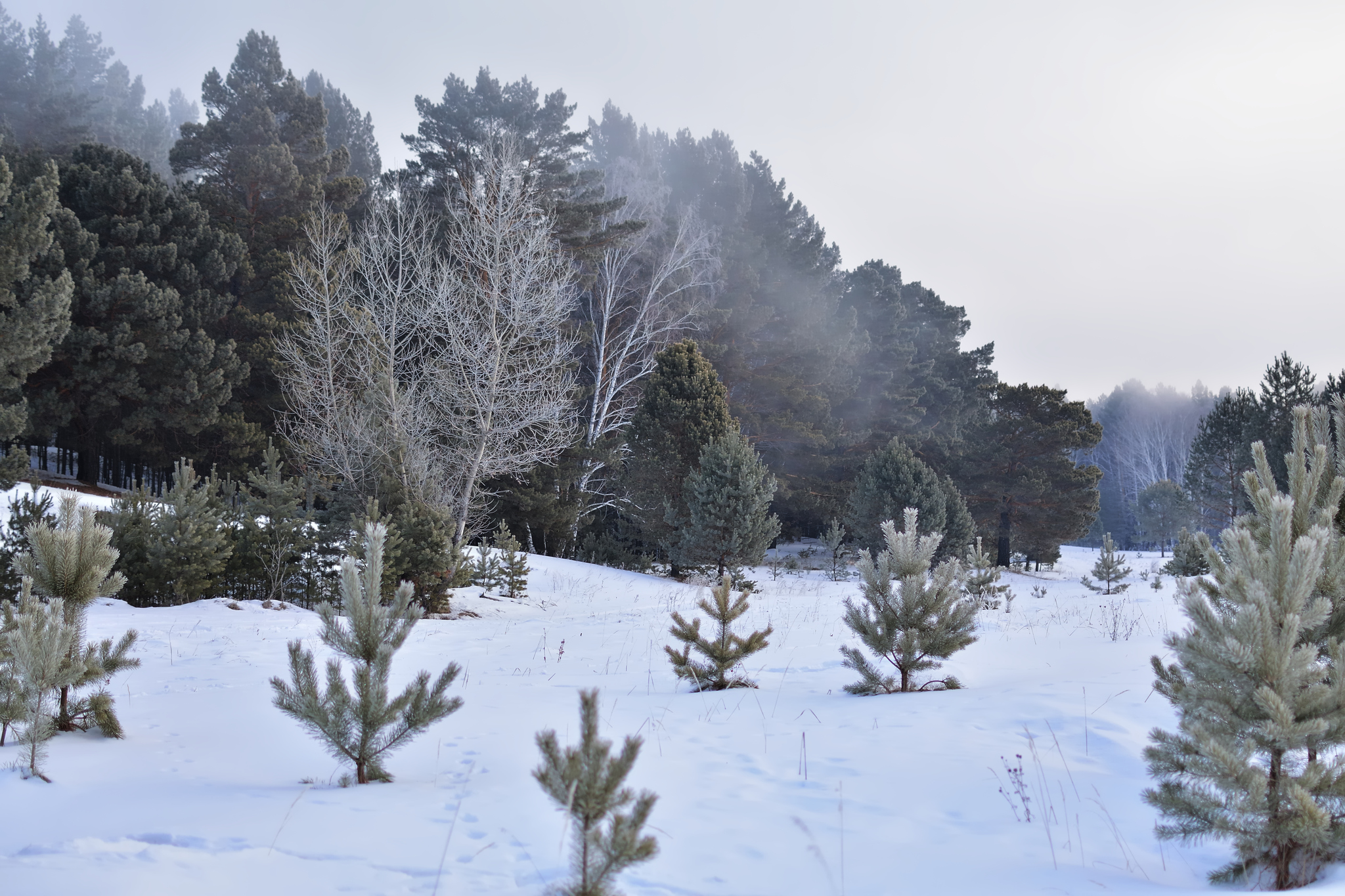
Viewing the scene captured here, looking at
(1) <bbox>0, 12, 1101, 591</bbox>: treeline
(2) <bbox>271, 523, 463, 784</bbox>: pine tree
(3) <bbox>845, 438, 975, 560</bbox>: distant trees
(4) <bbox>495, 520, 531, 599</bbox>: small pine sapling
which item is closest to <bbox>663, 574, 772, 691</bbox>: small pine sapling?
(2) <bbox>271, 523, 463, 784</bbox>: pine tree

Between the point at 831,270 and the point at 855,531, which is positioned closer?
the point at 855,531

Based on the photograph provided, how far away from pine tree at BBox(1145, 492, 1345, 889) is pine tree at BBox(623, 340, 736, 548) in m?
14.7

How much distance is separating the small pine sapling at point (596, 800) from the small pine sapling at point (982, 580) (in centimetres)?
1139

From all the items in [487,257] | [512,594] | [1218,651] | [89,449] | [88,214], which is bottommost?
[512,594]

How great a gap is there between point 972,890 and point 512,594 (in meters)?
11.5

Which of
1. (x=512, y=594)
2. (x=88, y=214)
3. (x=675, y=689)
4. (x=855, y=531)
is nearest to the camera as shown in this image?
(x=675, y=689)

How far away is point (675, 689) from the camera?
5883 mm

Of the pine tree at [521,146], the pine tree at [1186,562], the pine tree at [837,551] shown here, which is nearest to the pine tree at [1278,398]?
the pine tree at [1186,562]

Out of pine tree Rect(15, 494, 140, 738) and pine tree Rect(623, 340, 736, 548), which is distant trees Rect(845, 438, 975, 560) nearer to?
pine tree Rect(623, 340, 736, 548)

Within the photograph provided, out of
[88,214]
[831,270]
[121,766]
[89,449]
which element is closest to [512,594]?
[121,766]

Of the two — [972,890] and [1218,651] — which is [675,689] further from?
[1218,651]

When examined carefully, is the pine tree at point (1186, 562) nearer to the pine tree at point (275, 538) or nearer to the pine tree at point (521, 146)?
the pine tree at point (275, 538)

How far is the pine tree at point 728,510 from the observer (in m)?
15.7

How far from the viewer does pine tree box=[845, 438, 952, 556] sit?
70.2 ft
